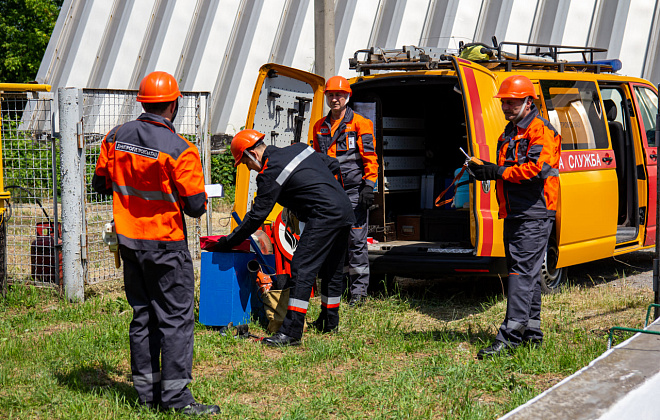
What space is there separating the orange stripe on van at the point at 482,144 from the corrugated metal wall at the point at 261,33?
6.47m

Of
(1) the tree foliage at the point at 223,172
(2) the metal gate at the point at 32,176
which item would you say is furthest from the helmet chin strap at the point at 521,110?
(1) the tree foliage at the point at 223,172

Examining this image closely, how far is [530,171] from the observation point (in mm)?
4926

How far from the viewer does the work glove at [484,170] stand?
201 inches

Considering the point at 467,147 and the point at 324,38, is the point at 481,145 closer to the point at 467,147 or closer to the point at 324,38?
the point at 467,147

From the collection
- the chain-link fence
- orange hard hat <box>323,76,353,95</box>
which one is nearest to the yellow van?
orange hard hat <box>323,76,353,95</box>

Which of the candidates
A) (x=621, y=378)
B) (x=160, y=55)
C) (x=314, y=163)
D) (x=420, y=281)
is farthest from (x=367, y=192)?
(x=160, y=55)

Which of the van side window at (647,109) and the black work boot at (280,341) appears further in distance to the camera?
the van side window at (647,109)

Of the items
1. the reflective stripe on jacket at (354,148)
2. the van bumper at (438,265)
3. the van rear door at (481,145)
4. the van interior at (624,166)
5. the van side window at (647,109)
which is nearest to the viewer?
the van rear door at (481,145)

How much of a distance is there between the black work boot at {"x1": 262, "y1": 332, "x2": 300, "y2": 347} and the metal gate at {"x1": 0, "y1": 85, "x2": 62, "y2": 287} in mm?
2616

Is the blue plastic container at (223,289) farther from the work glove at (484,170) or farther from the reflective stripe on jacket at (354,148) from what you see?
the work glove at (484,170)

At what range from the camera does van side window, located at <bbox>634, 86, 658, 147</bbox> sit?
7.85m

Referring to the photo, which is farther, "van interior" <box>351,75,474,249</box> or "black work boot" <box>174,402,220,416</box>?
"van interior" <box>351,75,474,249</box>

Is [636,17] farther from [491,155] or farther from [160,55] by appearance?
[160,55]

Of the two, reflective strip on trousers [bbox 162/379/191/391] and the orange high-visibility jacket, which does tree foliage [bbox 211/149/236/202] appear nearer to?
the orange high-visibility jacket
